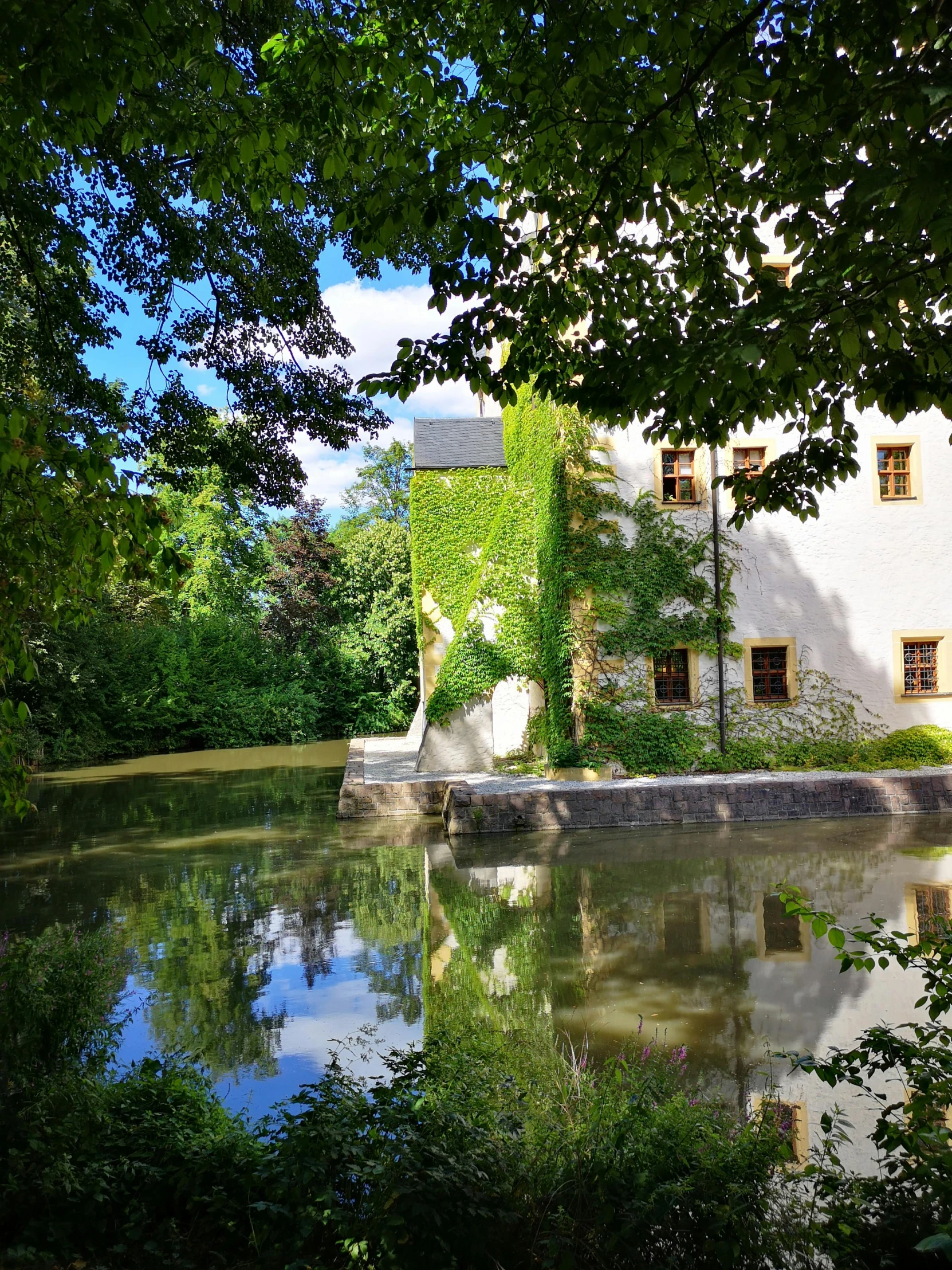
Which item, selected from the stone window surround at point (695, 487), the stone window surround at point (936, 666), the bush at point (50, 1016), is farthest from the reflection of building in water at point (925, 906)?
the stone window surround at point (695, 487)

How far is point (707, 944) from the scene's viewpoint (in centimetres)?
701

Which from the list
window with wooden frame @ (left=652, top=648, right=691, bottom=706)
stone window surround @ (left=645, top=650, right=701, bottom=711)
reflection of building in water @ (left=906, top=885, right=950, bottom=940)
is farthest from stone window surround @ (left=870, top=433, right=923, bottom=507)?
reflection of building in water @ (left=906, top=885, right=950, bottom=940)

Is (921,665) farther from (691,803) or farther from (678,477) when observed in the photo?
(691,803)

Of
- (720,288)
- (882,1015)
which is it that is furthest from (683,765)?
(720,288)

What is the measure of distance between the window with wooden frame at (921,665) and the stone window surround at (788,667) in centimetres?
205

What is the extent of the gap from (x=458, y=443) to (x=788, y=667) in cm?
835

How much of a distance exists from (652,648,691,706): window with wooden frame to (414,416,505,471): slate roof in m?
5.58

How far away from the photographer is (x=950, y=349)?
311 cm

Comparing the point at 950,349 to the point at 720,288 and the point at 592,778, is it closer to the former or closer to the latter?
the point at 720,288

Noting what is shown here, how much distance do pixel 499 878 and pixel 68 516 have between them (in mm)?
7476

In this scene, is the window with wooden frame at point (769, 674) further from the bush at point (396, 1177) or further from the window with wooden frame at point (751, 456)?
the bush at point (396, 1177)

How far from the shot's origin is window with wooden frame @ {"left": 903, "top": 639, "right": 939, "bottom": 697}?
15.2 metres

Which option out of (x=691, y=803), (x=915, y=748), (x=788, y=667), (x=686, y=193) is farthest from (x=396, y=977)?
(x=915, y=748)

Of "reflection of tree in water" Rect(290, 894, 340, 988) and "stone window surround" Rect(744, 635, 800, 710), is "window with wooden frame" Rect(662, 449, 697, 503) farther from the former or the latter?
"reflection of tree in water" Rect(290, 894, 340, 988)
